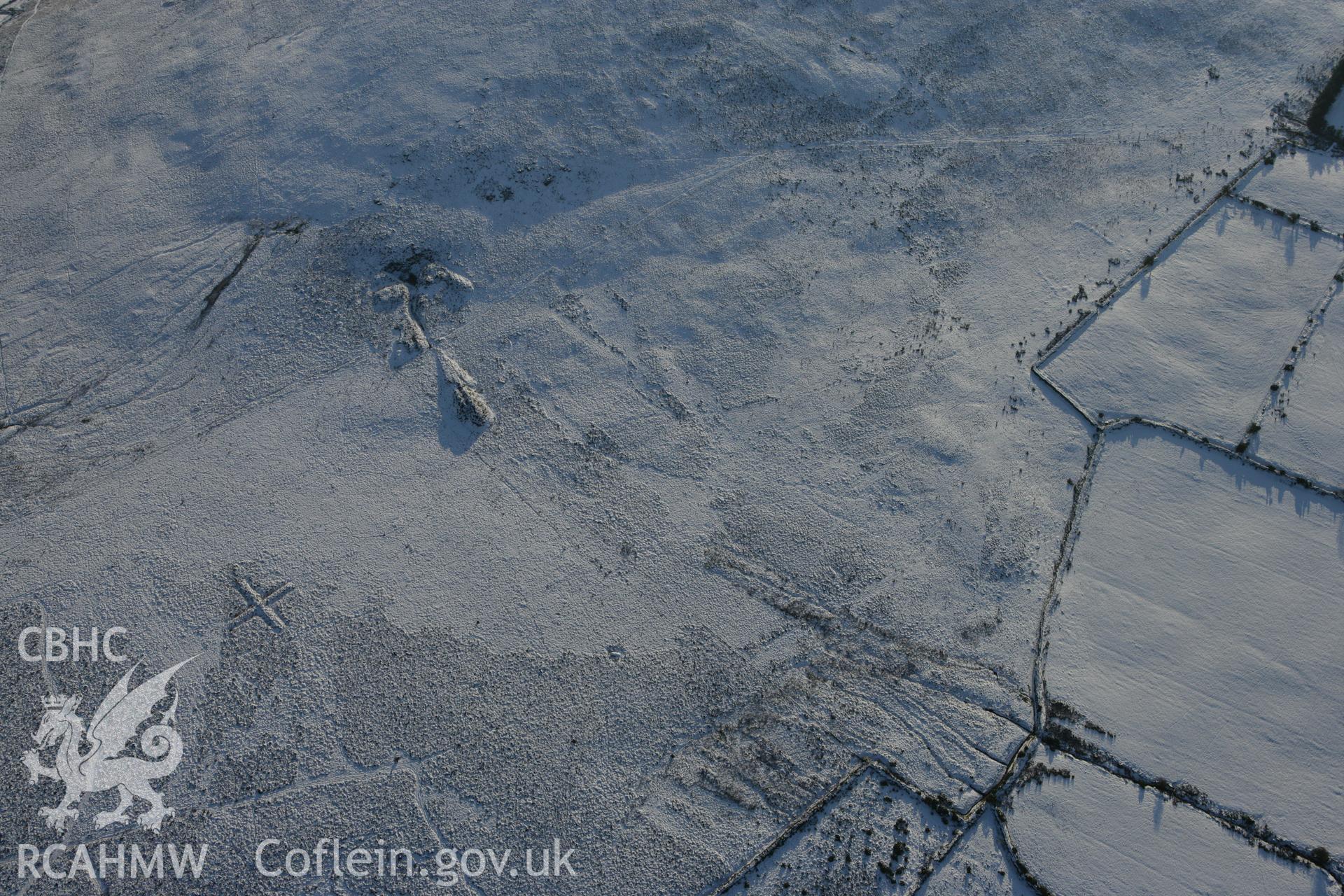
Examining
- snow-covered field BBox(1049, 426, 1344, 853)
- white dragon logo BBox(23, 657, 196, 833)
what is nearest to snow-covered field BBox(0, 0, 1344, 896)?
snow-covered field BBox(1049, 426, 1344, 853)

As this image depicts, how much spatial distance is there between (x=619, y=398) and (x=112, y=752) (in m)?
18.9

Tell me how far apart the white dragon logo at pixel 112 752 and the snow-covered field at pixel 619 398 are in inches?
14.4

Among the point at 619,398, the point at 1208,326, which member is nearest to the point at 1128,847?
the point at 1208,326

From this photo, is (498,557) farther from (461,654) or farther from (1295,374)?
(1295,374)

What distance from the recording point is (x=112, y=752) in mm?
23922

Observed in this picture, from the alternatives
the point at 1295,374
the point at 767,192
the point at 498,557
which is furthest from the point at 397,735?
the point at 1295,374

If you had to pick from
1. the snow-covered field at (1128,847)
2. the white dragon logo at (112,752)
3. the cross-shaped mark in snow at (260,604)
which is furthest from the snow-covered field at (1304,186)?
the white dragon logo at (112,752)

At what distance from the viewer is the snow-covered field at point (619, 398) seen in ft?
78.6

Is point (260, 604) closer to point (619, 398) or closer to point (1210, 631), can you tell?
point (619, 398)

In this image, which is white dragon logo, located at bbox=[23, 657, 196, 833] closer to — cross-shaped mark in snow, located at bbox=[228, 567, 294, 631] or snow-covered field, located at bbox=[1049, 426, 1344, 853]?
cross-shaped mark in snow, located at bbox=[228, 567, 294, 631]

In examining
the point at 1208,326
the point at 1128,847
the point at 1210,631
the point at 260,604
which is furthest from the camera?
the point at 1208,326

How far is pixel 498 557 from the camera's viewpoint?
90.8 ft

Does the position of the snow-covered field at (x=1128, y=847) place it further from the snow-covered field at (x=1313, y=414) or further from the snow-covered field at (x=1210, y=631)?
the snow-covered field at (x=1313, y=414)

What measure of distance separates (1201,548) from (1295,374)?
901 centimetres
